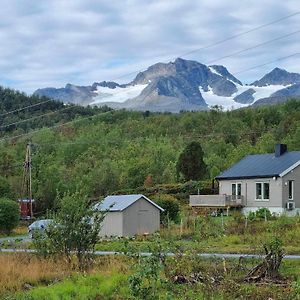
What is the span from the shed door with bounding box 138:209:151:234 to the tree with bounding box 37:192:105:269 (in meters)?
13.4

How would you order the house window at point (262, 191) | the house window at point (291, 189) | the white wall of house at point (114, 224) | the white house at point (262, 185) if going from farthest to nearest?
1. the house window at point (262, 191)
2. the house window at point (291, 189)
3. the white house at point (262, 185)
4. the white wall of house at point (114, 224)

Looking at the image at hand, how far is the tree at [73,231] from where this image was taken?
18062mm

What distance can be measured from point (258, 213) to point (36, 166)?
3311 centimetres

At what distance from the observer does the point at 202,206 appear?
44219 millimetres

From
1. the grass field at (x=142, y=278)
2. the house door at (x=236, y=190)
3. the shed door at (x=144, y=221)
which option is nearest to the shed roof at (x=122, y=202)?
the shed door at (x=144, y=221)

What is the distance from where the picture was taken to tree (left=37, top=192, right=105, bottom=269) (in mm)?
18062

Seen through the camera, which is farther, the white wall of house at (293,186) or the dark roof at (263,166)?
the dark roof at (263,166)

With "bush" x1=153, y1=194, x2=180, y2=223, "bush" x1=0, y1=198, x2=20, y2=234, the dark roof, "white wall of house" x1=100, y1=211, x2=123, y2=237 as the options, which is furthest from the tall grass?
the dark roof

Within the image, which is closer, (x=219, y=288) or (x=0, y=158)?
(x=219, y=288)

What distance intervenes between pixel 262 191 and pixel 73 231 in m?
25.7

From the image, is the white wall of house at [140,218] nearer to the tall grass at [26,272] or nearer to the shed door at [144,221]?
the shed door at [144,221]

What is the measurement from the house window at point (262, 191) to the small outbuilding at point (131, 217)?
11186mm

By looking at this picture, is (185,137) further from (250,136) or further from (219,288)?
(219,288)

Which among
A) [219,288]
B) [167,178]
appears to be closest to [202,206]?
[167,178]
